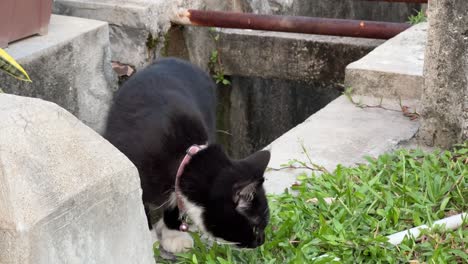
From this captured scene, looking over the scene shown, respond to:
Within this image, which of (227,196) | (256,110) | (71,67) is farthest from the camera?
(256,110)

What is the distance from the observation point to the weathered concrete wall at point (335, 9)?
7012mm

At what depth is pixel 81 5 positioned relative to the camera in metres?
5.80

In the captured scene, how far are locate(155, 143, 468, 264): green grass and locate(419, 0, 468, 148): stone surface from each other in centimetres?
16

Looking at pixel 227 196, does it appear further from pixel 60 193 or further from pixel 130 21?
pixel 130 21

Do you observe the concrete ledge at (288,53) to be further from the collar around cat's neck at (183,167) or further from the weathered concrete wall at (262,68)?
the collar around cat's neck at (183,167)

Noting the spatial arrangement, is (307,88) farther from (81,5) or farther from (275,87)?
(81,5)

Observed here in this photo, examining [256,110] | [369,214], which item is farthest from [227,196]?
[256,110]

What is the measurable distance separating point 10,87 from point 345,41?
2.62 m

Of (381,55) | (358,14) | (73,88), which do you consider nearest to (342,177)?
(381,55)

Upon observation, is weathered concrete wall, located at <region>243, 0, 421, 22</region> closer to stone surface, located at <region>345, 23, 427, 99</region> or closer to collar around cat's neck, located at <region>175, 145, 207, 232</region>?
stone surface, located at <region>345, 23, 427, 99</region>

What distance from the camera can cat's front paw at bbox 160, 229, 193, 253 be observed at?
3.50 meters

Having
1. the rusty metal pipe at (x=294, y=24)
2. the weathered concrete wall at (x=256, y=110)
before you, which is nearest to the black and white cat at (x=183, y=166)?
the rusty metal pipe at (x=294, y=24)

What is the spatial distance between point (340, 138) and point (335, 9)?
4206 mm

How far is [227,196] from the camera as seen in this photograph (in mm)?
3225
